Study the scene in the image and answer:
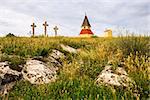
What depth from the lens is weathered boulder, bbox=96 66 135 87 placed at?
25.1ft

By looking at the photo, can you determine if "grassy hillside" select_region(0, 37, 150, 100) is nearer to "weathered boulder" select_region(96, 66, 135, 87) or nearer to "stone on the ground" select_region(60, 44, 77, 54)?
"weathered boulder" select_region(96, 66, 135, 87)

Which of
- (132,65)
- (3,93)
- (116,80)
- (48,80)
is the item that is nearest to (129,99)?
(116,80)

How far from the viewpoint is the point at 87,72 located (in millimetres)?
8914

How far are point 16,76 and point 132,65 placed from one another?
298cm

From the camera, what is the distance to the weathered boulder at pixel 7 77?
795 centimetres

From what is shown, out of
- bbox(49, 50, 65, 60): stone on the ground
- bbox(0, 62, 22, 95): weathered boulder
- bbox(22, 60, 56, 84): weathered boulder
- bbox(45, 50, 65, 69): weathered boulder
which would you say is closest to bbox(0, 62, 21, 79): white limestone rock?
bbox(0, 62, 22, 95): weathered boulder

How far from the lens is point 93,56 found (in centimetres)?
1027

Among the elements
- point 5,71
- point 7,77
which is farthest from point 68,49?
point 7,77

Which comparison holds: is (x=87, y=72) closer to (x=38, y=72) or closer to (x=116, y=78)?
(x=116, y=78)

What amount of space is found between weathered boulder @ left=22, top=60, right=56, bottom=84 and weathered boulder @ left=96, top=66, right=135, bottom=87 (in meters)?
1.27

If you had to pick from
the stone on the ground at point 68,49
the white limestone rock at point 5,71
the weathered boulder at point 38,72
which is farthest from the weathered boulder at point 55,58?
the white limestone rock at point 5,71

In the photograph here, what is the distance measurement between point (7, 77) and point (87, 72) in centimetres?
214

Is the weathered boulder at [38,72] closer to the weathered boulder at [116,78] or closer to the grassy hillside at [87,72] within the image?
the grassy hillside at [87,72]

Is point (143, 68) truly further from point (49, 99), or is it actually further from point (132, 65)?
point (49, 99)
